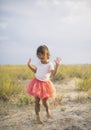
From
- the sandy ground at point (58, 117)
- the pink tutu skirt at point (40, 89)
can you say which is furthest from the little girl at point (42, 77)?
the sandy ground at point (58, 117)

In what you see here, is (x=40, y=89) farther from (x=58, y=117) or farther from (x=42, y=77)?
(x=58, y=117)

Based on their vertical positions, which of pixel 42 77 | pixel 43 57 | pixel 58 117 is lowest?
pixel 58 117

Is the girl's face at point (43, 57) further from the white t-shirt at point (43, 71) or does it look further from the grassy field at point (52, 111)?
the grassy field at point (52, 111)

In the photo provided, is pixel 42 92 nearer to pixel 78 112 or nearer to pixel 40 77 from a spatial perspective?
pixel 40 77

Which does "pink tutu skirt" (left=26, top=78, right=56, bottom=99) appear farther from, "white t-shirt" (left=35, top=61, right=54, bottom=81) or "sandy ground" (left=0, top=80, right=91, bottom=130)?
"sandy ground" (left=0, top=80, right=91, bottom=130)

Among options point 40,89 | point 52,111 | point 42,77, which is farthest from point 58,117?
point 42,77

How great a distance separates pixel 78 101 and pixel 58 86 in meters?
2.73

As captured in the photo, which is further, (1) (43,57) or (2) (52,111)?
(2) (52,111)

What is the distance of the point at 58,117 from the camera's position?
6.43 meters

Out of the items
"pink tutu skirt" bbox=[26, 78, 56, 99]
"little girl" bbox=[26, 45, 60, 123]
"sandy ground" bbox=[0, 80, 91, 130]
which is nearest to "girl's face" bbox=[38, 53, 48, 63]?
"little girl" bbox=[26, 45, 60, 123]

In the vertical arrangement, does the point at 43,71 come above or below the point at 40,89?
above

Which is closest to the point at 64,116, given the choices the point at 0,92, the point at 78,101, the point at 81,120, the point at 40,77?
the point at 81,120

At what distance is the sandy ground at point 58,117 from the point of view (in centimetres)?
598

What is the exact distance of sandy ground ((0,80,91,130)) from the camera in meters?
5.98
